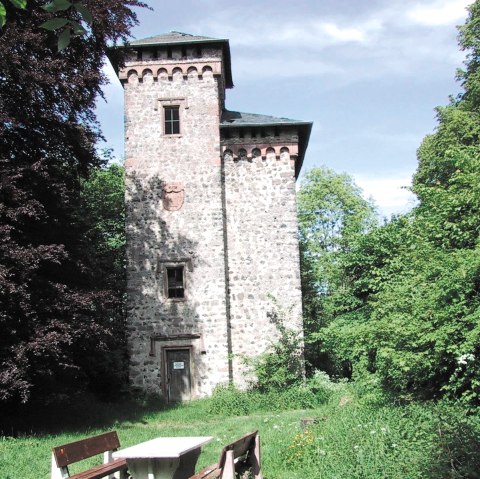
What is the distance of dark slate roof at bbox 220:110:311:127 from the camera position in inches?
738

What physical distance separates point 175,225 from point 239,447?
12.5 meters

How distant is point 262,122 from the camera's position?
62.3 ft

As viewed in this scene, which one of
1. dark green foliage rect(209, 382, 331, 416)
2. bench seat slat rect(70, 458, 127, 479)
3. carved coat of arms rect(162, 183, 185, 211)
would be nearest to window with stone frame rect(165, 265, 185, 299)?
carved coat of arms rect(162, 183, 185, 211)

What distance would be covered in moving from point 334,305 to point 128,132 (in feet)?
29.9

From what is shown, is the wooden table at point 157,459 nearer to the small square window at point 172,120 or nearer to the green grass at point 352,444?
the green grass at point 352,444

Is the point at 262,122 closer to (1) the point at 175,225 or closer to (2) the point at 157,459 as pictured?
(1) the point at 175,225

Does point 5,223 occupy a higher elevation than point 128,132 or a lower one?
lower

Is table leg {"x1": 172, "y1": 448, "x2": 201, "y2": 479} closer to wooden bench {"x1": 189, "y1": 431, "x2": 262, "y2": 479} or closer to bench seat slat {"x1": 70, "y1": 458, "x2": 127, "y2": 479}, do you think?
wooden bench {"x1": 189, "y1": 431, "x2": 262, "y2": 479}

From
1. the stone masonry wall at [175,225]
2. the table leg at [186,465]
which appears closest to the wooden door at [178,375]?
the stone masonry wall at [175,225]

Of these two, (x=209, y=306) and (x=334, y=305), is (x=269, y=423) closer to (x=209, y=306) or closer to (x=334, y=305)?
(x=209, y=306)

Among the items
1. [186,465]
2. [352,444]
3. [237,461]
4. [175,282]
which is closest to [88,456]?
[186,465]

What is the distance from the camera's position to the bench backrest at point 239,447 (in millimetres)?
5309

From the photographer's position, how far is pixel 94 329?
12.2 m

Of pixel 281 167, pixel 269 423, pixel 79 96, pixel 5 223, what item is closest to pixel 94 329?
pixel 5 223
